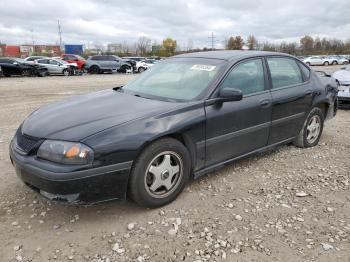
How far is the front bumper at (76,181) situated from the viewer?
107 inches

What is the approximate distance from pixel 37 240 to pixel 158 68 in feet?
8.49

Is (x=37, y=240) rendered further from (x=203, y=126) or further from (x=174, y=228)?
(x=203, y=126)

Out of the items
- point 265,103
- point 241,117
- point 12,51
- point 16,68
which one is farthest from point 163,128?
point 12,51

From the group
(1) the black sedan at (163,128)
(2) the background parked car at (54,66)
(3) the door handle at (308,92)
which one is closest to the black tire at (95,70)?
(2) the background parked car at (54,66)

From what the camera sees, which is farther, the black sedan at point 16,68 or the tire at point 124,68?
the tire at point 124,68

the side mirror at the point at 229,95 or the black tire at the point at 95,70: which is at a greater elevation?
the side mirror at the point at 229,95

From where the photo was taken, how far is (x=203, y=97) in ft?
11.5

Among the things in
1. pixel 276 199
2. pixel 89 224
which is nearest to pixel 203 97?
pixel 276 199

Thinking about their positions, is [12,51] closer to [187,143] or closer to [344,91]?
[344,91]

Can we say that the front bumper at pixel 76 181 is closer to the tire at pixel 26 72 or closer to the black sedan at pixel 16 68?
the black sedan at pixel 16 68

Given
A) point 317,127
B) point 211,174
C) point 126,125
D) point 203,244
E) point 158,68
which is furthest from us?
point 317,127

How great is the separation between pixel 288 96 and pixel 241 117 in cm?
105

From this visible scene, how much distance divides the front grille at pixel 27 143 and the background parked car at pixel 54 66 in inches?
864

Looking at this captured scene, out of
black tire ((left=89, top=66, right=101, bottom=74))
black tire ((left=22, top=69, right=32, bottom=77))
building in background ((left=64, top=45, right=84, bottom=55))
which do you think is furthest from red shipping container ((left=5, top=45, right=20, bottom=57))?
black tire ((left=22, top=69, right=32, bottom=77))
